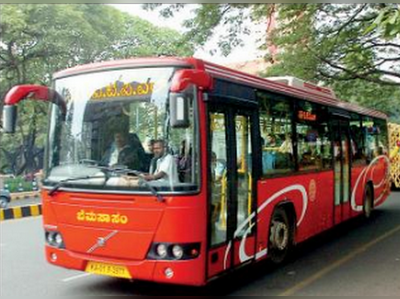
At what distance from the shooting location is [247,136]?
257 inches

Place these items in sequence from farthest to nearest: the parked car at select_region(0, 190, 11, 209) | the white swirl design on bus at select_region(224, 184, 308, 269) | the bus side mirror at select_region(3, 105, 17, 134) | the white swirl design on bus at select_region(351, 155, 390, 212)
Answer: the parked car at select_region(0, 190, 11, 209), the white swirl design on bus at select_region(351, 155, 390, 212), the white swirl design on bus at select_region(224, 184, 308, 269), the bus side mirror at select_region(3, 105, 17, 134)

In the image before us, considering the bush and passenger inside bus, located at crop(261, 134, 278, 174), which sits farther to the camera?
the bush

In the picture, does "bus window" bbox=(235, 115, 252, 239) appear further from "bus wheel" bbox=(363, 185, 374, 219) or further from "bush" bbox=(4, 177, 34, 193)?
"bush" bbox=(4, 177, 34, 193)

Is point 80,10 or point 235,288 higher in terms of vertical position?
point 80,10

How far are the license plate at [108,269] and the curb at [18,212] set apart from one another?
898 cm

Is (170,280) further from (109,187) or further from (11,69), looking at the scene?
(11,69)

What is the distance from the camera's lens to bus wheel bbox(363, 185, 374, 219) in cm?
1183

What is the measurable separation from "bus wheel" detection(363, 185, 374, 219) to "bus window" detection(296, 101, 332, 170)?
298 centimetres

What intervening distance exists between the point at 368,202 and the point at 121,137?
7991 mm

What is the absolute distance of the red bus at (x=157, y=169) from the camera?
5324mm

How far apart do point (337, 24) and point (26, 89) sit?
9.62 m

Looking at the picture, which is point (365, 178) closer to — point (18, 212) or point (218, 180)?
point (218, 180)

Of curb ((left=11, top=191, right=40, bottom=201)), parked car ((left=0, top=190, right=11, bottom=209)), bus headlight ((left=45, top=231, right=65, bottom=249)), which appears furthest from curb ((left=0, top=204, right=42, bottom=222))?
bus headlight ((left=45, top=231, right=65, bottom=249))

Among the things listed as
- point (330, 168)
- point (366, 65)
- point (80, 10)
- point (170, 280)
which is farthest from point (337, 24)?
point (80, 10)
